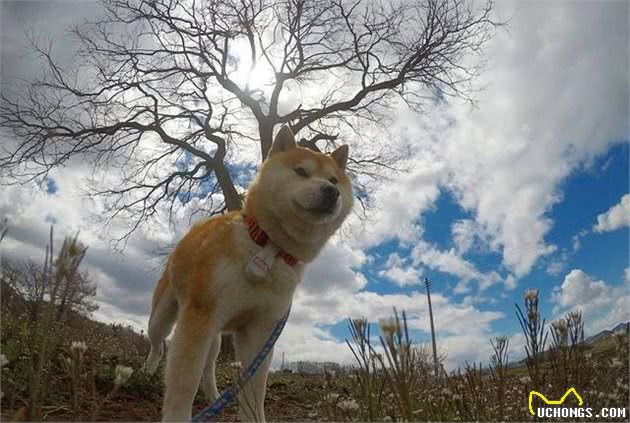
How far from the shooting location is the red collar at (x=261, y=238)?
3.30 meters

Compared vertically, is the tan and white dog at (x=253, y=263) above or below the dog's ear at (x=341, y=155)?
below

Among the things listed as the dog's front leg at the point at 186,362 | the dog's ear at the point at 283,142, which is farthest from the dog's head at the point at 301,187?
the dog's front leg at the point at 186,362

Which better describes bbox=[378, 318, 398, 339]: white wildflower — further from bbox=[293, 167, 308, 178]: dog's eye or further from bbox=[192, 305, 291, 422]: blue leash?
bbox=[293, 167, 308, 178]: dog's eye

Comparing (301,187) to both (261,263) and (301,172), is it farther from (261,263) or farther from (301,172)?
(261,263)

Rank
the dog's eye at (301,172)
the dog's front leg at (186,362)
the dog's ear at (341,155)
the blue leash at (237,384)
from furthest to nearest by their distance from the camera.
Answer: the dog's ear at (341,155) < the dog's eye at (301,172) < the dog's front leg at (186,362) < the blue leash at (237,384)

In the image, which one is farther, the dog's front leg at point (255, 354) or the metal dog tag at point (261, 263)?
the dog's front leg at point (255, 354)

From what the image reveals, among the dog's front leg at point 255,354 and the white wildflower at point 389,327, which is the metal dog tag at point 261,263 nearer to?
the dog's front leg at point 255,354

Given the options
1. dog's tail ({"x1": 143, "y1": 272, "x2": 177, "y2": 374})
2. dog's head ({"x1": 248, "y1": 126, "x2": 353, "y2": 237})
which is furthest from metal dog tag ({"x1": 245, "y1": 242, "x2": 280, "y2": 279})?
dog's tail ({"x1": 143, "y1": 272, "x2": 177, "y2": 374})

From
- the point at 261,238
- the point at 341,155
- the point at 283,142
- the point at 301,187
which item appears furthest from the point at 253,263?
the point at 341,155

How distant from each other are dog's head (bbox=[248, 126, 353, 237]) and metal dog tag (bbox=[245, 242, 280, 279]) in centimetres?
32

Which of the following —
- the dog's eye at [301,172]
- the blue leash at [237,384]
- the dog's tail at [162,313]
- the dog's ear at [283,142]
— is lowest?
the blue leash at [237,384]

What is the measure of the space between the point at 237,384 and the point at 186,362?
402mm

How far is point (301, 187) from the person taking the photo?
3.51 metres

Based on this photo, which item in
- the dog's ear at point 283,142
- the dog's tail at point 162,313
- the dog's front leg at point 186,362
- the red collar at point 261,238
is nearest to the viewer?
the dog's front leg at point 186,362
